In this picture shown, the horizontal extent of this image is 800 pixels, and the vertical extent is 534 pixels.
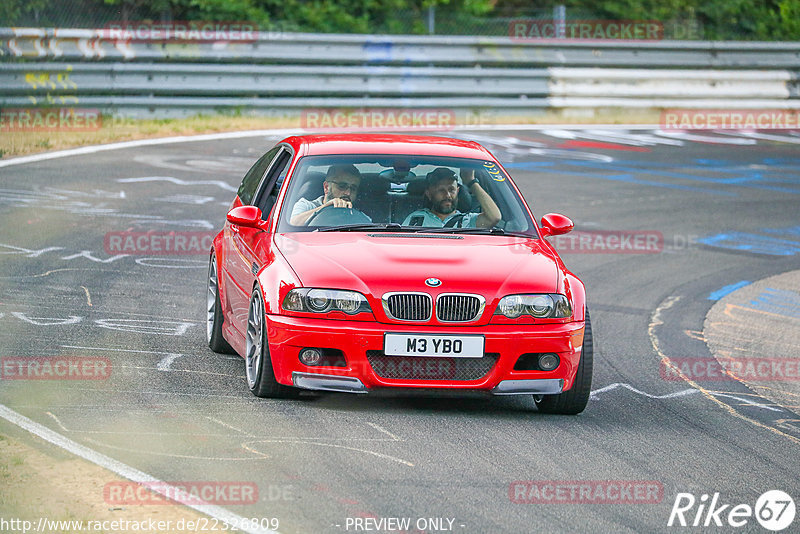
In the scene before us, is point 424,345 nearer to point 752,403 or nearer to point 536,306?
point 536,306

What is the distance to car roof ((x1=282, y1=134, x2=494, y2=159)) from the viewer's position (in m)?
8.56

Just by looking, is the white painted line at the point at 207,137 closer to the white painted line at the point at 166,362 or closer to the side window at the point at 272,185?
the side window at the point at 272,185

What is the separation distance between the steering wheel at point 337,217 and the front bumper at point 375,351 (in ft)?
3.39

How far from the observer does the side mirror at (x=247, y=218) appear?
8078 millimetres

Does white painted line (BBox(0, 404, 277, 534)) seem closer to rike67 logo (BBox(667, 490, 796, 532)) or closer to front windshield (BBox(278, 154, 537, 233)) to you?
rike67 logo (BBox(667, 490, 796, 532))

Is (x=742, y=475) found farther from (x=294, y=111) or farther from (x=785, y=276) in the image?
(x=294, y=111)

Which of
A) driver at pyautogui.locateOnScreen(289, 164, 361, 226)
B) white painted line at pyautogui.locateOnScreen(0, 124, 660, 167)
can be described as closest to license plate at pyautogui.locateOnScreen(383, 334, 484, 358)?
driver at pyautogui.locateOnScreen(289, 164, 361, 226)

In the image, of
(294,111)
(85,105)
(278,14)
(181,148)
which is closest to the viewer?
(181,148)

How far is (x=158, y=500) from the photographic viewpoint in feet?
17.7

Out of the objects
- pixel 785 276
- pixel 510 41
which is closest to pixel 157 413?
pixel 785 276

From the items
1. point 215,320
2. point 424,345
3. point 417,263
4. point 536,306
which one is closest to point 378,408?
point 424,345

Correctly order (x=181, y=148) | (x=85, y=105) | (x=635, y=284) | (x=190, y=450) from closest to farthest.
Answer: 1. (x=190, y=450)
2. (x=635, y=284)
3. (x=181, y=148)
4. (x=85, y=105)

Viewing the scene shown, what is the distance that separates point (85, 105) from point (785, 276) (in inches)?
516

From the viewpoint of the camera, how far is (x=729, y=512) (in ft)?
18.7
